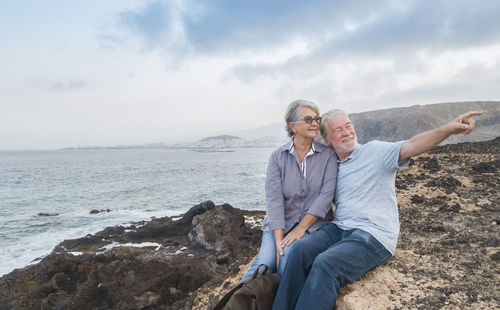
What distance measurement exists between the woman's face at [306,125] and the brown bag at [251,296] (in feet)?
5.82

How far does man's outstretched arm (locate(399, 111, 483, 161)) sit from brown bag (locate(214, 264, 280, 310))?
1929 mm

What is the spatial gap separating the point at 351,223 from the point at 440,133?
1.27 metres

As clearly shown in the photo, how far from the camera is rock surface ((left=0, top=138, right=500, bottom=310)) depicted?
326cm

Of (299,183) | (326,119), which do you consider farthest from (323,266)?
(326,119)

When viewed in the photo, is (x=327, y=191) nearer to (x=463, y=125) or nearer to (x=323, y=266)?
(x=323, y=266)

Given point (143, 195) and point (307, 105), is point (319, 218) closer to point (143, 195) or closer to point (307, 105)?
point (307, 105)

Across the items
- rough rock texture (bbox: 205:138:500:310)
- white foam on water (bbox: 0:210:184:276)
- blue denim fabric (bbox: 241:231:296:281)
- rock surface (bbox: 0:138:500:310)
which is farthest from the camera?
white foam on water (bbox: 0:210:184:276)

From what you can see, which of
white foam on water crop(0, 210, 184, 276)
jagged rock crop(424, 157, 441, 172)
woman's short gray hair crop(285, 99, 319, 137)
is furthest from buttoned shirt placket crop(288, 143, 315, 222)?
white foam on water crop(0, 210, 184, 276)

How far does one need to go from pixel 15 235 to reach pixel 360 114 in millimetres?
106764

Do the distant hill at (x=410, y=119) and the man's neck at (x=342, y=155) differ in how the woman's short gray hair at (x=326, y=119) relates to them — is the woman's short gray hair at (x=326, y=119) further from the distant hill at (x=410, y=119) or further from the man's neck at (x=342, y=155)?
the distant hill at (x=410, y=119)

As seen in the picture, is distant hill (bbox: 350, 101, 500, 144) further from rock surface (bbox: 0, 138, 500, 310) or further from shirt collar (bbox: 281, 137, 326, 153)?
shirt collar (bbox: 281, 137, 326, 153)

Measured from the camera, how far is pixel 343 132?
12.7 feet

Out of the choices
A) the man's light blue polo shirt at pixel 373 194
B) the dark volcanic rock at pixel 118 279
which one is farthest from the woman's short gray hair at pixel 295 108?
the dark volcanic rock at pixel 118 279

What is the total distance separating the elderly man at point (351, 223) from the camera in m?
2.95
